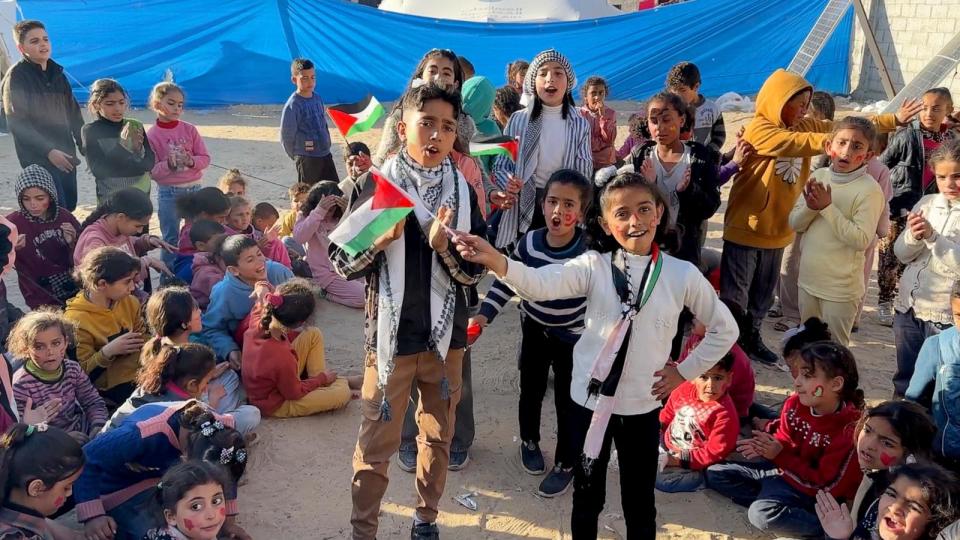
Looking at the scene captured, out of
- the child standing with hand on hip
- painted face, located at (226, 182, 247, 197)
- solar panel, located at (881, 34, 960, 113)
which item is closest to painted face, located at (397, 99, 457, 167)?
the child standing with hand on hip

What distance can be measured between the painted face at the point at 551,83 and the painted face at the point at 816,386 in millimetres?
1926

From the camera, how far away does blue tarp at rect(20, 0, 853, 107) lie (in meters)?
12.0

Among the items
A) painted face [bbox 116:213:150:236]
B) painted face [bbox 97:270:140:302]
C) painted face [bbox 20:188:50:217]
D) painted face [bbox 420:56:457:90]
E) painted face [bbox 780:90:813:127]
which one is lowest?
painted face [bbox 97:270:140:302]

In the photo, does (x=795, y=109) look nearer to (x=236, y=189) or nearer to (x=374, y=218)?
(x=374, y=218)

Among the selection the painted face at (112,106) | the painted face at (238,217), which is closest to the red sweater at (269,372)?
the painted face at (238,217)

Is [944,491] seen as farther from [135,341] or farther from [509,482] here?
[135,341]

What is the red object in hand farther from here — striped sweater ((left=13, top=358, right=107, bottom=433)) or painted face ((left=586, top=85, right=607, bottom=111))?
painted face ((left=586, top=85, right=607, bottom=111))

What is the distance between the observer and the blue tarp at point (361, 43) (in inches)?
471

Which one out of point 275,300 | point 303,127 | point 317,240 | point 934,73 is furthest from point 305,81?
point 934,73

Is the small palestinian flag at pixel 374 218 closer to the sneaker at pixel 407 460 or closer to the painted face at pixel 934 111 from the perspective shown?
the sneaker at pixel 407 460

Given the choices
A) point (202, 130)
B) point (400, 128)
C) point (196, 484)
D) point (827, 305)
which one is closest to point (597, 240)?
point (400, 128)

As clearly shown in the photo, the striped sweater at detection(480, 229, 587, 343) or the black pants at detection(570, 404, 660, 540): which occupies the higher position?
the striped sweater at detection(480, 229, 587, 343)

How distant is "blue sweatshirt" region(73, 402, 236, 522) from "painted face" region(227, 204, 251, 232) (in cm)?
221

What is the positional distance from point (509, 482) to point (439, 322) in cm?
118
